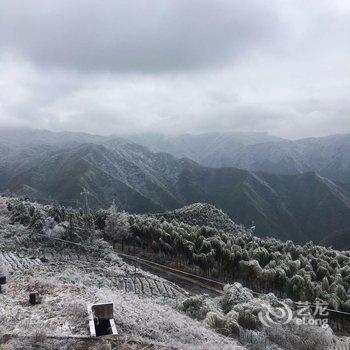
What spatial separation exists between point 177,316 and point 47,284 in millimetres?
4023

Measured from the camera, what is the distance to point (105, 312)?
10.4 metres

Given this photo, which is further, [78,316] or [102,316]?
[78,316]

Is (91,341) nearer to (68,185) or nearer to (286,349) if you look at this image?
(286,349)

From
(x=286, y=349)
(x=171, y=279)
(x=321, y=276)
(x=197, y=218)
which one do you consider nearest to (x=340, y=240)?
(x=197, y=218)

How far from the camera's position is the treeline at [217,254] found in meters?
23.4

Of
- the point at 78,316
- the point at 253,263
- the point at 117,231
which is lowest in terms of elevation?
the point at 253,263

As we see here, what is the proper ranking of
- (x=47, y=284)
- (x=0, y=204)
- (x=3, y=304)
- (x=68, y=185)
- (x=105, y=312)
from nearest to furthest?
(x=105, y=312)
(x=3, y=304)
(x=47, y=284)
(x=0, y=204)
(x=68, y=185)

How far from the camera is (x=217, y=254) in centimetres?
2686

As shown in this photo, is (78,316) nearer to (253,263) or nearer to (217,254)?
(253,263)

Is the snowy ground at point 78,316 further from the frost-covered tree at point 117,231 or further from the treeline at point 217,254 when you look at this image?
the frost-covered tree at point 117,231

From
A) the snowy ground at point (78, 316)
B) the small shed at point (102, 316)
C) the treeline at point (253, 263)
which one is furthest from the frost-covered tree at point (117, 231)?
the small shed at point (102, 316)

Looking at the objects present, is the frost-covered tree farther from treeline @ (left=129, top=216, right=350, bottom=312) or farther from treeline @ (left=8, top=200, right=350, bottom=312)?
treeline @ (left=129, top=216, right=350, bottom=312)

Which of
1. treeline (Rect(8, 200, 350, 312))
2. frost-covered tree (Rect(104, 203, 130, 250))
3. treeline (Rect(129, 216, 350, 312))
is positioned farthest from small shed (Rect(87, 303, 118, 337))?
frost-covered tree (Rect(104, 203, 130, 250))

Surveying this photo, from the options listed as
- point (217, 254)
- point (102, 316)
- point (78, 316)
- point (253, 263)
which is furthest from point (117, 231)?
point (102, 316)
